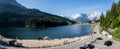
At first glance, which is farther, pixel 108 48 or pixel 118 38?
pixel 118 38

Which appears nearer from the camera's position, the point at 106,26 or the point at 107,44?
the point at 107,44

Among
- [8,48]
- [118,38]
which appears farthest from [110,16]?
[8,48]

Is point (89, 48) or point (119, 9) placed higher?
point (119, 9)

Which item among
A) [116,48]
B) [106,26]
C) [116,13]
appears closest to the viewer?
[116,48]

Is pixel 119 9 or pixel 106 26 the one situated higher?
pixel 119 9

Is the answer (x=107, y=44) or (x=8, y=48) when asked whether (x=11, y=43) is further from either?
(x=107, y=44)

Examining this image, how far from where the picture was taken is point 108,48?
238 ft

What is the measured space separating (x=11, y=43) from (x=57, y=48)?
15.9 metres

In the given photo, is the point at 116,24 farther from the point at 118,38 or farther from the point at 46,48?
the point at 46,48

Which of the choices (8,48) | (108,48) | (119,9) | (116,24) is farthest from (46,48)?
(119,9)

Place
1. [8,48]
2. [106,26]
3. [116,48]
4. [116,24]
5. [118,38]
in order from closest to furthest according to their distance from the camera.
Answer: [8,48] < [116,48] < [118,38] < [116,24] < [106,26]

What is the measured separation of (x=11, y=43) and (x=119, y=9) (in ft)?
272

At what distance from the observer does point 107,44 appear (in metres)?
79.4

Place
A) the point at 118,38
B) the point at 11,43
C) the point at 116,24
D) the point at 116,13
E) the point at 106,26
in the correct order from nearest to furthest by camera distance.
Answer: the point at 11,43
the point at 118,38
the point at 116,24
the point at 116,13
the point at 106,26
